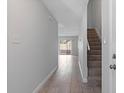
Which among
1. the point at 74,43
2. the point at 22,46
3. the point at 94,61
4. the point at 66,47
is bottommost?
the point at 94,61

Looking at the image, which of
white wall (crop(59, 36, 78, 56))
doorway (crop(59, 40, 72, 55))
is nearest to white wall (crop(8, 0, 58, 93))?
white wall (crop(59, 36, 78, 56))

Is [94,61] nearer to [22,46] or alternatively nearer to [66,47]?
[22,46]

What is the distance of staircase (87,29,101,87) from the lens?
14.6ft

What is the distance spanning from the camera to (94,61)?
17.0 feet

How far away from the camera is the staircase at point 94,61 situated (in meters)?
4.46

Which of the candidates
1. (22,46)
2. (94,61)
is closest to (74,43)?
(94,61)

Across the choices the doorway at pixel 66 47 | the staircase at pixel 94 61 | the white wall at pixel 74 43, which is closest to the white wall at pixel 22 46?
the staircase at pixel 94 61

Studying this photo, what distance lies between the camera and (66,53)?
Answer: 1659cm

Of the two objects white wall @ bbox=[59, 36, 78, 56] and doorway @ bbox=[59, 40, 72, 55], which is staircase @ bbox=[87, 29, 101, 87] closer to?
white wall @ bbox=[59, 36, 78, 56]

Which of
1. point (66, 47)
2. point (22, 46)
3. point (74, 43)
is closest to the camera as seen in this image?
point (22, 46)

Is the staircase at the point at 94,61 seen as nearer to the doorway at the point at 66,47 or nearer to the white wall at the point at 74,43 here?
the white wall at the point at 74,43
